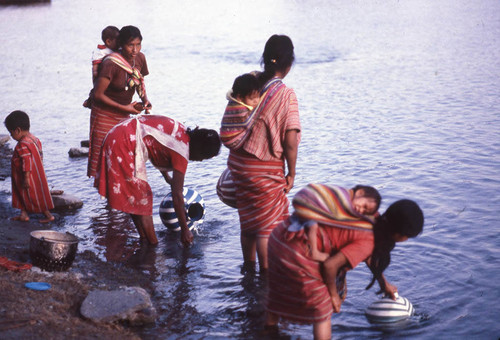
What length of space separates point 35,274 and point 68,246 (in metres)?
0.37

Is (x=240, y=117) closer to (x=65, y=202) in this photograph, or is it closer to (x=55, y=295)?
(x=55, y=295)

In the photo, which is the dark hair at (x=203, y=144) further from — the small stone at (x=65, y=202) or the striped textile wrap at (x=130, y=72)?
the small stone at (x=65, y=202)

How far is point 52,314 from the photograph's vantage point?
4520mm

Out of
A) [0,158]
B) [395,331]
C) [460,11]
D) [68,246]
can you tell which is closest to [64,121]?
[0,158]

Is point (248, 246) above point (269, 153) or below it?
below

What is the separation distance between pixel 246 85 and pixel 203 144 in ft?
2.48

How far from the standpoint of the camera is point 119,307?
185 inches

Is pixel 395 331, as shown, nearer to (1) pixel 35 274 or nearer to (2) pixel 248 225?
(2) pixel 248 225

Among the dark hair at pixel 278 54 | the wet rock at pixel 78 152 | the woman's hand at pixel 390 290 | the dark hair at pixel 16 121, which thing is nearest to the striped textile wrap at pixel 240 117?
the dark hair at pixel 278 54

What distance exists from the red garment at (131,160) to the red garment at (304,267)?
1807mm

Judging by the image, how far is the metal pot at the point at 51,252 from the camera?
541cm

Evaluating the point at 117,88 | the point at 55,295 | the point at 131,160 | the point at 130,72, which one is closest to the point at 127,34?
the point at 130,72

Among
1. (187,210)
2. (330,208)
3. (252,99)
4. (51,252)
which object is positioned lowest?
(51,252)

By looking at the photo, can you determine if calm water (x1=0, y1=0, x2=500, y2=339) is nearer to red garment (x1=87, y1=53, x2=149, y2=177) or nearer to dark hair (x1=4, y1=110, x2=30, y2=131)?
red garment (x1=87, y1=53, x2=149, y2=177)
